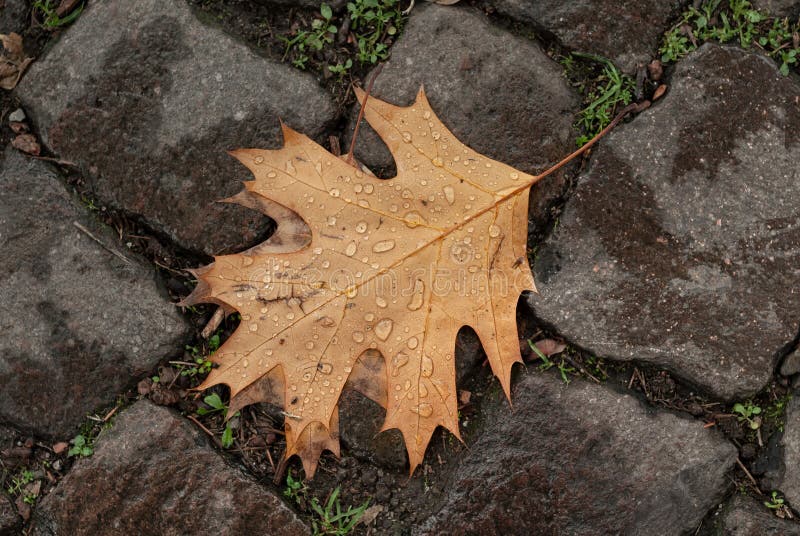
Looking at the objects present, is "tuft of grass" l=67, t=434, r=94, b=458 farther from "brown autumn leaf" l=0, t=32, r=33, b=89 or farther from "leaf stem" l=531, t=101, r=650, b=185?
"leaf stem" l=531, t=101, r=650, b=185

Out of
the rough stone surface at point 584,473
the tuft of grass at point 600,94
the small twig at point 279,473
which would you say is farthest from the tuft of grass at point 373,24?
the small twig at point 279,473

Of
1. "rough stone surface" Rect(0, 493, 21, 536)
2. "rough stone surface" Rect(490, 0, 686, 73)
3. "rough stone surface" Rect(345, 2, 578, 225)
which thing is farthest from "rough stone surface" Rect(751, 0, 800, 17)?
"rough stone surface" Rect(0, 493, 21, 536)

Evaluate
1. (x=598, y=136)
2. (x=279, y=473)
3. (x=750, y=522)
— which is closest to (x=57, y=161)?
(x=279, y=473)

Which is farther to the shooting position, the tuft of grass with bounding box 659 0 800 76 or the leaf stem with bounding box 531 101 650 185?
the tuft of grass with bounding box 659 0 800 76

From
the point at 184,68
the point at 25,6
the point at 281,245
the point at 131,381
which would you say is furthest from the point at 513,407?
the point at 25,6

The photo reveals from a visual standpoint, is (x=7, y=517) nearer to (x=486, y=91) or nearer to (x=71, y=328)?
(x=71, y=328)

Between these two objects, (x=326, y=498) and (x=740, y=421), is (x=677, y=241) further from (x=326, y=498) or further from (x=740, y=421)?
(x=326, y=498)

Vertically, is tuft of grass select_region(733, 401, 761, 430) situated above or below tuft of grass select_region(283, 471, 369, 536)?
above
